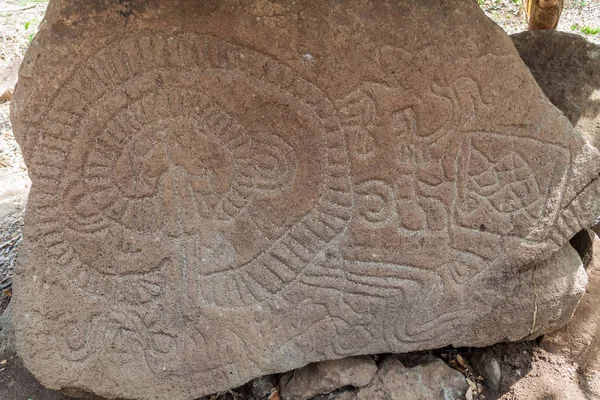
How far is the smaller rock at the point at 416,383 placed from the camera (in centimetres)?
194

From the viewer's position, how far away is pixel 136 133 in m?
1.69

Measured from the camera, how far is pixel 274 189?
5.79 feet

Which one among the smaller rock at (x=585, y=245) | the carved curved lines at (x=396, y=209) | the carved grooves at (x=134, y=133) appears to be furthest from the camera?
the smaller rock at (x=585, y=245)

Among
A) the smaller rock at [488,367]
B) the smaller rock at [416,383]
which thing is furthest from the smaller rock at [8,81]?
the smaller rock at [488,367]

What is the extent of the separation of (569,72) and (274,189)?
132 cm

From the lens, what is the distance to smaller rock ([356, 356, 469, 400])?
1937mm

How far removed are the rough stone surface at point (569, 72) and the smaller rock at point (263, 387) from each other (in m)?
1.56

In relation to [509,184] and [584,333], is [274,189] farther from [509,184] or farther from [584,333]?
[584,333]

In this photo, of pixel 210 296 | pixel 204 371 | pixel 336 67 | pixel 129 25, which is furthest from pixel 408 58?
pixel 204 371

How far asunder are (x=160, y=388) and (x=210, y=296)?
372 millimetres

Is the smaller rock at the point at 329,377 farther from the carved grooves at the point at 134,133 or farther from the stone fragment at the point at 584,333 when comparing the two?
the stone fragment at the point at 584,333

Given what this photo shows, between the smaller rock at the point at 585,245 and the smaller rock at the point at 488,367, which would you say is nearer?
the smaller rock at the point at 488,367

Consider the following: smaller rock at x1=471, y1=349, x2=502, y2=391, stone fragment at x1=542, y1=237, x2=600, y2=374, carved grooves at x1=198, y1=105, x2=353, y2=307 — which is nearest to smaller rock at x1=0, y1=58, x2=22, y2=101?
carved grooves at x1=198, y1=105, x2=353, y2=307

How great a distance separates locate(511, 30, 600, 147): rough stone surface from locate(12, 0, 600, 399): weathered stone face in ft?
1.04
